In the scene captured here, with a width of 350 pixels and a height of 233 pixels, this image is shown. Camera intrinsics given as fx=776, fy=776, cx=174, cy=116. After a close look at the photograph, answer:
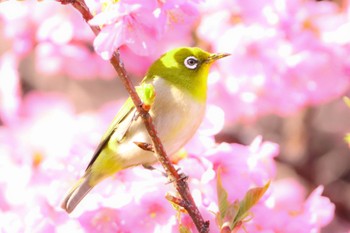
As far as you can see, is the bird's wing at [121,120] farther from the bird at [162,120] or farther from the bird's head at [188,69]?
the bird's head at [188,69]

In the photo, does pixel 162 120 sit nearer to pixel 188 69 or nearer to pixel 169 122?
pixel 169 122

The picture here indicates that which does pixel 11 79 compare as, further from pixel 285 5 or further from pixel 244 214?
pixel 244 214

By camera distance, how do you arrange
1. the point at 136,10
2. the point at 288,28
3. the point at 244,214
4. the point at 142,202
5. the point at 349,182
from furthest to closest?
the point at 349,182 < the point at 288,28 < the point at 142,202 < the point at 244,214 < the point at 136,10

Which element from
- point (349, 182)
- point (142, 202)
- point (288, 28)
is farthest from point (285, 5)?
point (349, 182)

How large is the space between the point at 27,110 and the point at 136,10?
198 centimetres

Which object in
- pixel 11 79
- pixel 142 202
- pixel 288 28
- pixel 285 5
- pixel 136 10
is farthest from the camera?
pixel 11 79

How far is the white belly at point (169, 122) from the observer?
1768 millimetres

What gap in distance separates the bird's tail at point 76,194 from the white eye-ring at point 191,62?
35cm

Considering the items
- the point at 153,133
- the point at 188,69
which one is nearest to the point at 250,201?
the point at 153,133

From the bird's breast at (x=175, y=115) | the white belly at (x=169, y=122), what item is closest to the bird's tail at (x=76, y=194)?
the white belly at (x=169, y=122)

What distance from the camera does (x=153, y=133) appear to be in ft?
4.77

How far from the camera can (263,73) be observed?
2.81m

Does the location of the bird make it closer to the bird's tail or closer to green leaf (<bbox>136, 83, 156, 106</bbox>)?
the bird's tail

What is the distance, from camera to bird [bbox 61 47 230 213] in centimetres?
177
